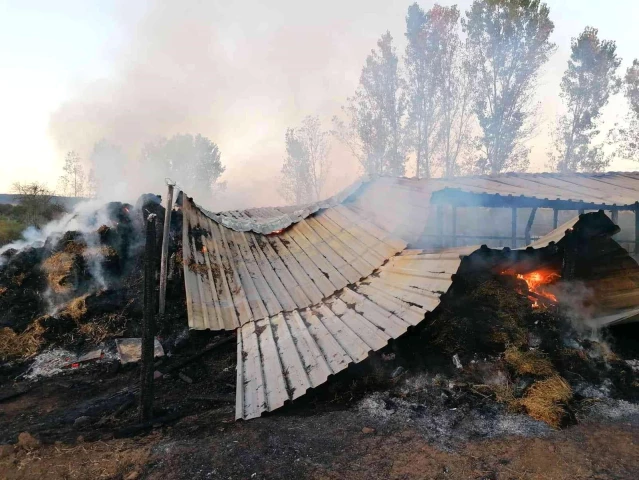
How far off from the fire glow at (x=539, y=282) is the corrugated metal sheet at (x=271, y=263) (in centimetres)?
246

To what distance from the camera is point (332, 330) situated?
6.21m

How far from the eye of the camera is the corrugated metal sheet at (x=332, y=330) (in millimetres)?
5230

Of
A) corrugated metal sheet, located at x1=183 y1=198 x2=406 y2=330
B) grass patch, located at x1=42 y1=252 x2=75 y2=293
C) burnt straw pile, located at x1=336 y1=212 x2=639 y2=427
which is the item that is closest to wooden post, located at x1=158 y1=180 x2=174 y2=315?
corrugated metal sheet, located at x1=183 y1=198 x2=406 y2=330

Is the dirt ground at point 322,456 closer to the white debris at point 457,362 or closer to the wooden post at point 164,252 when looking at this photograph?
the white debris at point 457,362

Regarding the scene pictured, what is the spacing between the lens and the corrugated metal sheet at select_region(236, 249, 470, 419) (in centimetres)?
523

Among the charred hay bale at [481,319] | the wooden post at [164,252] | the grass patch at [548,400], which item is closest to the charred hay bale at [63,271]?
the wooden post at [164,252]

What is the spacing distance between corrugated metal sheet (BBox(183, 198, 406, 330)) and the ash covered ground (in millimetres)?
596

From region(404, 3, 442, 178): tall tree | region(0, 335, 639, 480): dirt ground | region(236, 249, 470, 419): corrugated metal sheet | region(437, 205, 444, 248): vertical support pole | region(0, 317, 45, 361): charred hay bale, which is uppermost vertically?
region(404, 3, 442, 178): tall tree

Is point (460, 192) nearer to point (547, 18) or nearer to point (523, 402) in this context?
point (523, 402)

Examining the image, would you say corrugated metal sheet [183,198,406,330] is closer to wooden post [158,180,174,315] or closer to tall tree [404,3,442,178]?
wooden post [158,180,174,315]

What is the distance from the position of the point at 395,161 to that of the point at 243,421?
23.3 meters

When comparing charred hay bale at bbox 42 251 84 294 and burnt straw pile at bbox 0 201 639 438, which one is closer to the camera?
burnt straw pile at bbox 0 201 639 438

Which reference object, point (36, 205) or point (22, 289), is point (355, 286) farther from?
point (36, 205)

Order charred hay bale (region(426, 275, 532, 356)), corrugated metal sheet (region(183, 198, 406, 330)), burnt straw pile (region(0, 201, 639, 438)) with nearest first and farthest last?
burnt straw pile (region(0, 201, 639, 438)), charred hay bale (region(426, 275, 532, 356)), corrugated metal sheet (region(183, 198, 406, 330))
